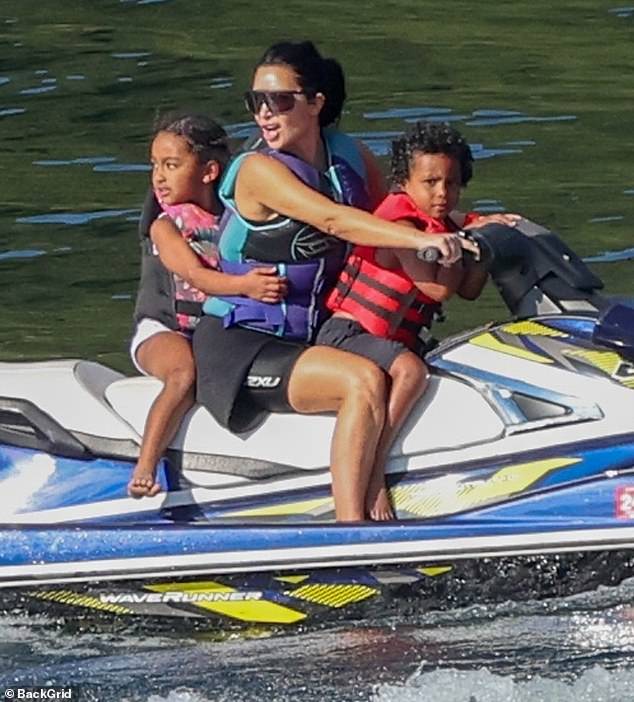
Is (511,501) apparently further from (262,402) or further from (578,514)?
(262,402)

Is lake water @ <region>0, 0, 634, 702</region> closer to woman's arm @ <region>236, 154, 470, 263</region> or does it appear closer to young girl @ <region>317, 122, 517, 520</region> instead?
young girl @ <region>317, 122, 517, 520</region>

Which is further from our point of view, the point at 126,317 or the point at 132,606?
the point at 126,317

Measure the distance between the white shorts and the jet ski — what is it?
0.49 feet

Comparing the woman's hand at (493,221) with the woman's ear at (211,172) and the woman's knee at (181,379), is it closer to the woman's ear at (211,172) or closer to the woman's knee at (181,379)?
the woman's ear at (211,172)

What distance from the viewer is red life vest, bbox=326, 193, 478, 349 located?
568 cm

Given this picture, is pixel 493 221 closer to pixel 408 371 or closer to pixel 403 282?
pixel 403 282

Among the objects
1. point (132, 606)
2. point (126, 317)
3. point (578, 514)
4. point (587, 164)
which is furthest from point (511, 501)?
point (587, 164)

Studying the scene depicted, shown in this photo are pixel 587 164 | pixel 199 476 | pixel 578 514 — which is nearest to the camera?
pixel 578 514

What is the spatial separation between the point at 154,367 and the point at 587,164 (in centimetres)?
668

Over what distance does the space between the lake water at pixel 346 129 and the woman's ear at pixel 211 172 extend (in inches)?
54.3

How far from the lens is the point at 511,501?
5.55m

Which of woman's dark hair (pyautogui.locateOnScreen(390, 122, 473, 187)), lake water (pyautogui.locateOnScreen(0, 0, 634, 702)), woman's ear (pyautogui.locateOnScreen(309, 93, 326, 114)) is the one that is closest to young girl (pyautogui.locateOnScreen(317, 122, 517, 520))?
woman's dark hair (pyautogui.locateOnScreen(390, 122, 473, 187))

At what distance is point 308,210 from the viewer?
561cm

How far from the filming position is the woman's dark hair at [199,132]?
601 cm
